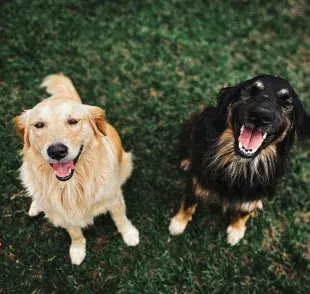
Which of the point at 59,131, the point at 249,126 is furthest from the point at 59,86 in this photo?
the point at 249,126

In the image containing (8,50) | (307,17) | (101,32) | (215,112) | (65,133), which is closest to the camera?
(65,133)

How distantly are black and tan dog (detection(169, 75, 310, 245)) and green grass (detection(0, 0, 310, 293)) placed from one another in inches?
26.4

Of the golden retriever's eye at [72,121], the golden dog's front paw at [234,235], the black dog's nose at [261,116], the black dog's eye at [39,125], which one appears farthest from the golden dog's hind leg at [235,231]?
the black dog's eye at [39,125]

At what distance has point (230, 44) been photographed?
5395mm

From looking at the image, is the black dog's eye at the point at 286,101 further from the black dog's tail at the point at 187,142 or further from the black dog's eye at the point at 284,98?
the black dog's tail at the point at 187,142

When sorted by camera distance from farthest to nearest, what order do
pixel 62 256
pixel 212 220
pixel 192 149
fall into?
pixel 212 220 → pixel 62 256 → pixel 192 149

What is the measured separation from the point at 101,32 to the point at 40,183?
2.99 meters

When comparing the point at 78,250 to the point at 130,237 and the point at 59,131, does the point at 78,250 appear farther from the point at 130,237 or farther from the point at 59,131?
the point at 59,131

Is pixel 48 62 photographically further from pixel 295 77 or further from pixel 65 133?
pixel 295 77

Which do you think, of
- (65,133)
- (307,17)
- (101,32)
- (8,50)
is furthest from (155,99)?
(307,17)

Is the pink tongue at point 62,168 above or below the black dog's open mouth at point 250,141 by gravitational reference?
below

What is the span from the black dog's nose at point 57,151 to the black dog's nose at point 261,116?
1397 mm

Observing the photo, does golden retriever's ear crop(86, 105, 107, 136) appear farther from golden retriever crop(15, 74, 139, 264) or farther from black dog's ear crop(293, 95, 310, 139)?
black dog's ear crop(293, 95, 310, 139)

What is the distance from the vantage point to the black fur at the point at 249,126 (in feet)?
9.08
